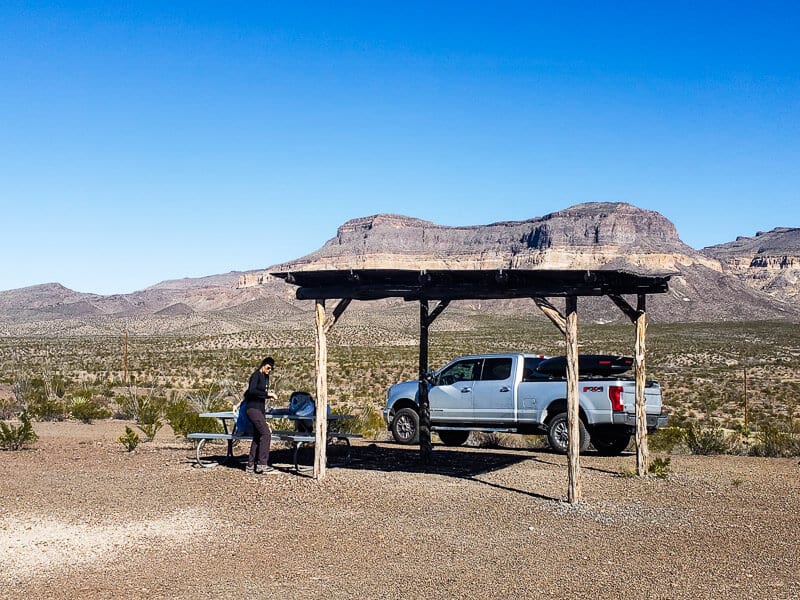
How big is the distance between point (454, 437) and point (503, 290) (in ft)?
19.0

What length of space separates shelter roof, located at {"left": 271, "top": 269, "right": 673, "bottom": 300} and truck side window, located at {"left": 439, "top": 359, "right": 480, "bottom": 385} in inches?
131

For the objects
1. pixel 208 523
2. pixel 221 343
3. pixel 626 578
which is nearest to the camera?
pixel 626 578

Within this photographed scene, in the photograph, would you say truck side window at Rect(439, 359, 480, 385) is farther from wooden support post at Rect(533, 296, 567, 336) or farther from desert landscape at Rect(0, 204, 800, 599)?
wooden support post at Rect(533, 296, 567, 336)

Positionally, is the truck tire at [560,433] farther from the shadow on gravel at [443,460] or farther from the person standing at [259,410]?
the person standing at [259,410]

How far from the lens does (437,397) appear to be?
1627cm

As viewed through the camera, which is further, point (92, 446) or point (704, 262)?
point (704, 262)

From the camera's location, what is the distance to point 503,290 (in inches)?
479

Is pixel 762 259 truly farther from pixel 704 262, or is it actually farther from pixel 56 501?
pixel 56 501

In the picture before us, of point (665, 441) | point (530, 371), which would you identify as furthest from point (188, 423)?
point (665, 441)

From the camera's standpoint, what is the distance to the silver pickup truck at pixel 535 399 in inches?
577

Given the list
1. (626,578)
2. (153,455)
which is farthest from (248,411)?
(626,578)

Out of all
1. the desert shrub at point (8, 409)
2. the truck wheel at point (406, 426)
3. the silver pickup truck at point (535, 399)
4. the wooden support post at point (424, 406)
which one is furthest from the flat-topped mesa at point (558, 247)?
the wooden support post at point (424, 406)

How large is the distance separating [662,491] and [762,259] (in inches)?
7950

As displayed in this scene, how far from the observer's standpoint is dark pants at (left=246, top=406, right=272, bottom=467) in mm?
12797
